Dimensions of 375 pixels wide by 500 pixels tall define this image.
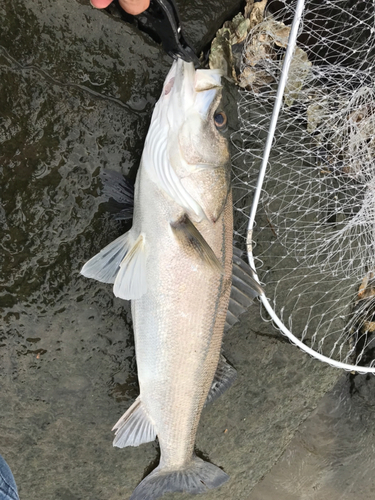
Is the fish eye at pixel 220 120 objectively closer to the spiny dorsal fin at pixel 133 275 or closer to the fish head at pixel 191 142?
the fish head at pixel 191 142

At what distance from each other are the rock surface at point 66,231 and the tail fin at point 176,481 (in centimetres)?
28

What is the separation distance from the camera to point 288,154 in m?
2.45

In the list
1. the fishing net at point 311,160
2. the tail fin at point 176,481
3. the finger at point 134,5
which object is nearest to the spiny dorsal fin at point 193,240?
the fishing net at point 311,160

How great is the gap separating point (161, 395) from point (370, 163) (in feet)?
6.32

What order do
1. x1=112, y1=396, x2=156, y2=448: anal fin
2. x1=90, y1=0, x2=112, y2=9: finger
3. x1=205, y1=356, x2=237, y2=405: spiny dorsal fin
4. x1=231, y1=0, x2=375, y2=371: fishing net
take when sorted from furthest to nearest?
1. x1=231, y1=0, x2=375, y2=371: fishing net
2. x1=205, y1=356, x2=237, y2=405: spiny dorsal fin
3. x1=112, y1=396, x2=156, y2=448: anal fin
4. x1=90, y1=0, x2=112, y2=9: finger

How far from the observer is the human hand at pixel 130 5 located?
5.94 ft

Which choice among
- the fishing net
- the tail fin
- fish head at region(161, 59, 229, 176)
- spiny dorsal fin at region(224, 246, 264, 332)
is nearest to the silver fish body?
fish head at region(161, 59, 229, 176)

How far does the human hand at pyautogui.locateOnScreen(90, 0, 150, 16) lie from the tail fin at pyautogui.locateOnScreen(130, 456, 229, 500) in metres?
2.48

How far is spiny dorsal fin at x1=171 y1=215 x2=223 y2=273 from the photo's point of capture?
174 centimetres

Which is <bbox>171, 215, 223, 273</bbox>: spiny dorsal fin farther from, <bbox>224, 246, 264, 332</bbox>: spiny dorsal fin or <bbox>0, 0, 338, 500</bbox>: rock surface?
<bbox>0, 0, 338, 500</bbox>: rock surface

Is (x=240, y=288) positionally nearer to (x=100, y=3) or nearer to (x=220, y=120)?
(x=220, y=120)

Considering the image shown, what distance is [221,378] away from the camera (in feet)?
7.13

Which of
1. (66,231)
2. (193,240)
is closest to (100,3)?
(66,231)

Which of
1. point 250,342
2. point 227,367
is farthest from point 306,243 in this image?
point 227,367
